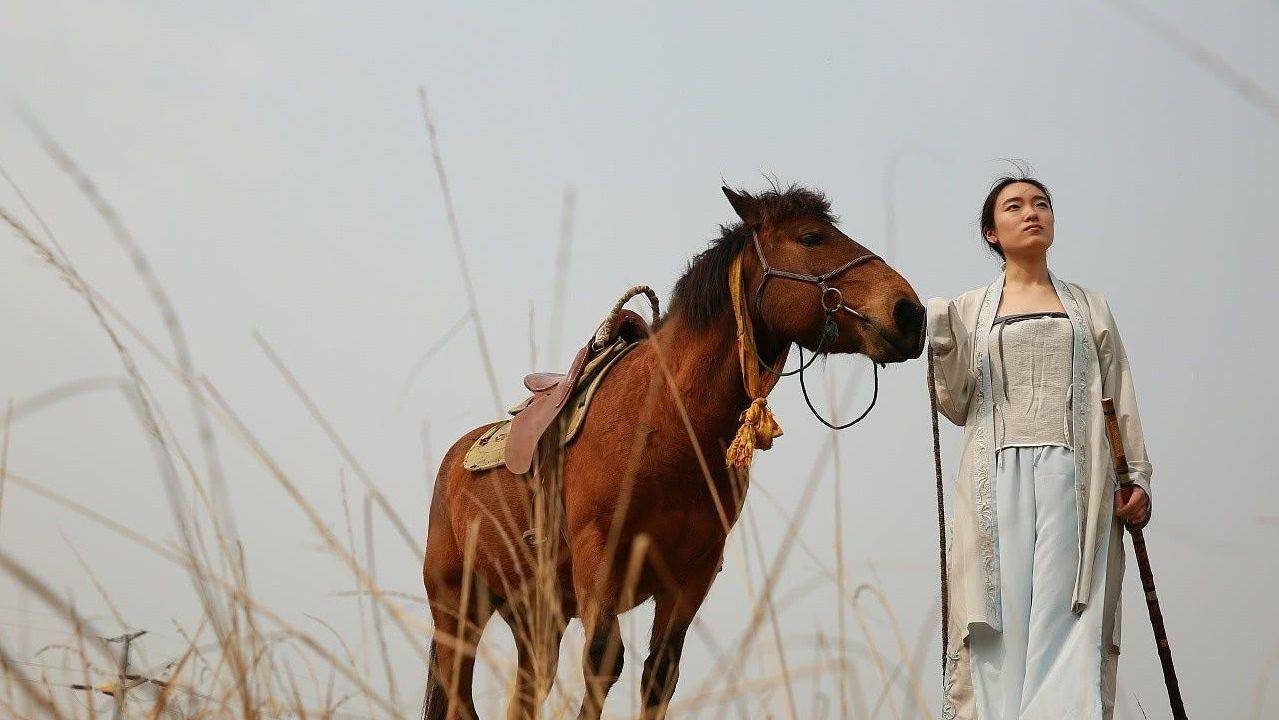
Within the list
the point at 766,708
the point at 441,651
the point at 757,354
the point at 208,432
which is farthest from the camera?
the point at 441,651

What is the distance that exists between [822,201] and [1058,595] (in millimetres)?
1683

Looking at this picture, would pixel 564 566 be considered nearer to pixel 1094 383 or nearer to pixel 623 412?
pixel 623 412

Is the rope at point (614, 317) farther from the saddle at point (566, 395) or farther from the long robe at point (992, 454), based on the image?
the long robe at point (992, 454)

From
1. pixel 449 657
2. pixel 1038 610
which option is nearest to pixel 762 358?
pixel 1038 610

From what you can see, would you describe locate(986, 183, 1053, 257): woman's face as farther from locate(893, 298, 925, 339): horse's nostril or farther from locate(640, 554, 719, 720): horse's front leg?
locate(640, 554, 719, 720): horse's front leg

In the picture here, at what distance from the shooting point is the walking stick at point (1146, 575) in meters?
3.68

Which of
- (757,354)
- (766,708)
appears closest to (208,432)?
(766,708)

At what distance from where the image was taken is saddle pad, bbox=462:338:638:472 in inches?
177

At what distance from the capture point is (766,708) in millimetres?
2305

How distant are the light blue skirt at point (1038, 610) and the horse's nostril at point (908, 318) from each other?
60 centimetres

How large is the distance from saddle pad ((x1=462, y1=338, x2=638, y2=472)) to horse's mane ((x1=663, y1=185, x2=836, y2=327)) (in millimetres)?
455

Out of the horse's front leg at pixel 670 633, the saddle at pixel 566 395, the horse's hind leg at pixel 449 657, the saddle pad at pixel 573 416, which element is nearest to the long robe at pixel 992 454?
the horse's front leg at pixel 670 633

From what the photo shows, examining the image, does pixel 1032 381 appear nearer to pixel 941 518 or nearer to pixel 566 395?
pixel 941 518

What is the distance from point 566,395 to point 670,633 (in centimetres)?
105
